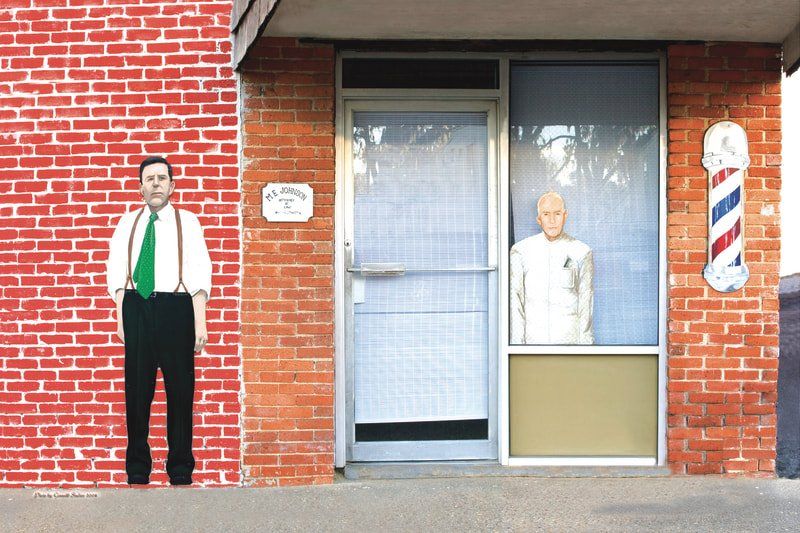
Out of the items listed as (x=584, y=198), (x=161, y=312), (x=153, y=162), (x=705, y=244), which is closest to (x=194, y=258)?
(x=161, y=312)

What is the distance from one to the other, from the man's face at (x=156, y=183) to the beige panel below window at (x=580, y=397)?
2.47 m

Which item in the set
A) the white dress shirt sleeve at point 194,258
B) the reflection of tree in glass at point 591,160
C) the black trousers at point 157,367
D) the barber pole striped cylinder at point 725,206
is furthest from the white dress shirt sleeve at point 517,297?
the black trousers at point 157,367

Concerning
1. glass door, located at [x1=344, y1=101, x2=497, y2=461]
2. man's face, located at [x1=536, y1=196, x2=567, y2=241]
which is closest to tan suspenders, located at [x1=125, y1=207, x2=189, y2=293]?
glass door, located at [x1=344, y1=101, x2=497, y2=461]

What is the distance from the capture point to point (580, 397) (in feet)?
16.6

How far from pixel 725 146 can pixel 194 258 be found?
344 centimetres

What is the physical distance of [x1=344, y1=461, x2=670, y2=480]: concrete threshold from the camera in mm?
4945

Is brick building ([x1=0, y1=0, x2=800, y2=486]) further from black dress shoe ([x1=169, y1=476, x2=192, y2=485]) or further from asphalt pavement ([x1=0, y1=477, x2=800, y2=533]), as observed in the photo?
asphalt pavement ([x1=0, y1=477, x2=800, y2=533])

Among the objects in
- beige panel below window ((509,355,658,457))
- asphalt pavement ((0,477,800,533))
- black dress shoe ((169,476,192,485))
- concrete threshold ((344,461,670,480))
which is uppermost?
beige panel below window ((509,355,658,457))

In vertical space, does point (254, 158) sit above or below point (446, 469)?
above

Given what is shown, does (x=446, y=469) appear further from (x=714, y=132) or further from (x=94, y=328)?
(x=714, y=132)

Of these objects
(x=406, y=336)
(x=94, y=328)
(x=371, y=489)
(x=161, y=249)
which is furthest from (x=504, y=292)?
(x=94, y=328)

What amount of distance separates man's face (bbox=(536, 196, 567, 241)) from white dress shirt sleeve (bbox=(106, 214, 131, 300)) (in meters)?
2.65

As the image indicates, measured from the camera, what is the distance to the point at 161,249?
15.8 feet

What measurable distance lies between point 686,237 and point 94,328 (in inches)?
149
